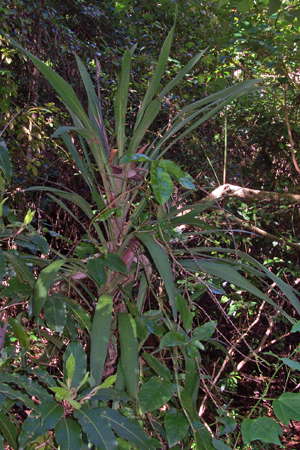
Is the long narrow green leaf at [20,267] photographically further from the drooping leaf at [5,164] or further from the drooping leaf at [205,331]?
the drooping leaf at [205,331]

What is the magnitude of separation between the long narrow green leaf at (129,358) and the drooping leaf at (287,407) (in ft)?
0.98

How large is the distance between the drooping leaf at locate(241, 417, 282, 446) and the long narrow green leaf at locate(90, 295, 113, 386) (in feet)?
0.93

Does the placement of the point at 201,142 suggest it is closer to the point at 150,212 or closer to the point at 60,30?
the point at 60,30

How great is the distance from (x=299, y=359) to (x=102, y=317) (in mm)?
2055

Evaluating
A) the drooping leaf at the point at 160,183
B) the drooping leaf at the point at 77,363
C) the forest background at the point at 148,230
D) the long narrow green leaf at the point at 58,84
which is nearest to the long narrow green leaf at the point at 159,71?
the forest background at the point at 148,230

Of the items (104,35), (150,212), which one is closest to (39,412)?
(150,212)

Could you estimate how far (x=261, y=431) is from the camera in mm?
769

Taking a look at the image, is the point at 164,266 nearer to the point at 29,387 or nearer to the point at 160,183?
the point at 160,183

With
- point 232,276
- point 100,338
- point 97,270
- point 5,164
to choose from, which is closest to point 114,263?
point 97,270

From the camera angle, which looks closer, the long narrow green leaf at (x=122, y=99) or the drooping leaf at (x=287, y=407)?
the drooping leaf at (x=287, y=407)

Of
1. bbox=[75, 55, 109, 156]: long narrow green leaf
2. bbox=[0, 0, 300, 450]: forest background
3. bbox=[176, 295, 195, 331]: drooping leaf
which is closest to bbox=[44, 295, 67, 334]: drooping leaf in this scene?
bbox=[0, 0, 300, 450]: forest background

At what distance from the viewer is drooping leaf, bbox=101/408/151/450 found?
0.85 metres

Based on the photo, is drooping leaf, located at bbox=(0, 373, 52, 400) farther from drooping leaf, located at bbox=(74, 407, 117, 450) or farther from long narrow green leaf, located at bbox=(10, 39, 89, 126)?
long narrow green leaf, located at bbox=(10, 39, 89, 126)

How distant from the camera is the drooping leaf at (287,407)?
75cm
